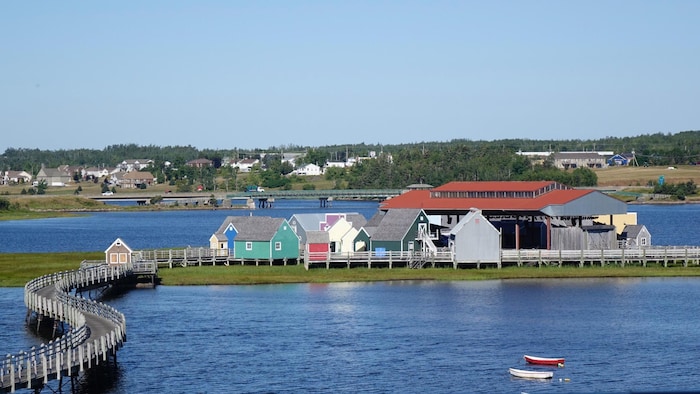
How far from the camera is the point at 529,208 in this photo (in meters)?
93.9

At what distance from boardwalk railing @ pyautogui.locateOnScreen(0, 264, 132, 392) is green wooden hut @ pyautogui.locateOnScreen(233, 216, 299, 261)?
15.7 m

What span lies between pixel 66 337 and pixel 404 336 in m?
19.5

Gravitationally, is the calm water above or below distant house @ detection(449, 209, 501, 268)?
below

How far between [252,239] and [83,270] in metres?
16.8

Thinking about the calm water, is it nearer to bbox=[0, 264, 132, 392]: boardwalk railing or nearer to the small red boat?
the small red boat

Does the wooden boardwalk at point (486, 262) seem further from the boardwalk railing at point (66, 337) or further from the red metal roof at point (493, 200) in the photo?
the boardwalk railing at point (66, 337)

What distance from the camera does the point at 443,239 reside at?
10031 cm

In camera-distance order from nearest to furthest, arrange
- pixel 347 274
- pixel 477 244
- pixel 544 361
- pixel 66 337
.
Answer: pixel 66 337 → pixel 544 361 → pixel 347 274 → pixel 477 244

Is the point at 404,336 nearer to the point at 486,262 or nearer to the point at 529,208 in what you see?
the point at 486,262

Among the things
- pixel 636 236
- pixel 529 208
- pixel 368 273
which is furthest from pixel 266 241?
pixel 636 236

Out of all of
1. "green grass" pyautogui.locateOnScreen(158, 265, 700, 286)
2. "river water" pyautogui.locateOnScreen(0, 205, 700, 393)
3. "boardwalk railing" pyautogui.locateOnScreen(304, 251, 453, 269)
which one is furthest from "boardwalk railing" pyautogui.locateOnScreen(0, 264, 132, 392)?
"boardwalk railing" pyautogui.locateOnScreen(304, 251, 453, 269)

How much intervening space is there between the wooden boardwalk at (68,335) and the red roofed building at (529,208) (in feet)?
104

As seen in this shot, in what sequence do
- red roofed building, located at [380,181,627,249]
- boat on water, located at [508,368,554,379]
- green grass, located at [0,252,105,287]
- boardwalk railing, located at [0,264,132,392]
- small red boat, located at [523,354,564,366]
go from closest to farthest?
boardwalk railing, located at [0,264,132,392] < boat on water, located at [508,368,554,379] < small red boat, located at [523,354,564,366] < green grass, located at [0,252,105,287] < red roofed building, located at [380,181,627,249]

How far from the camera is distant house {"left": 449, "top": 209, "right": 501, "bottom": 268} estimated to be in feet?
293
